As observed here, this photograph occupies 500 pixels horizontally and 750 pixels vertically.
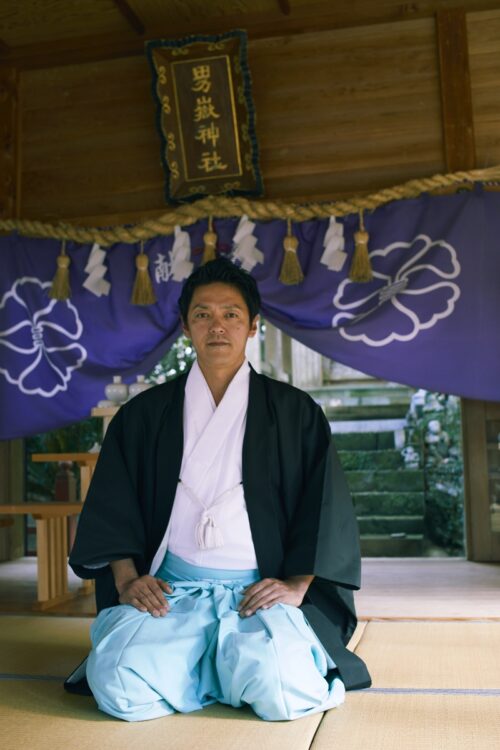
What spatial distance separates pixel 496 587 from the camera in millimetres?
3463

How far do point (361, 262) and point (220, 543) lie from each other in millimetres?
2315

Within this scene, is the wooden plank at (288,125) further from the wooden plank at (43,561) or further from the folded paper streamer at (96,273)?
the wooden plank at (43,561)

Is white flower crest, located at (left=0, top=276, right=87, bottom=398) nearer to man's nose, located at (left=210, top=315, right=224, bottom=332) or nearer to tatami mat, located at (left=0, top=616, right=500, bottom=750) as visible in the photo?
tatami mat, located at (left=0, top=616, right=500, bottom=750)

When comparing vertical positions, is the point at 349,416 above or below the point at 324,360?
below

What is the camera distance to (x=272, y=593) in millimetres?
1854

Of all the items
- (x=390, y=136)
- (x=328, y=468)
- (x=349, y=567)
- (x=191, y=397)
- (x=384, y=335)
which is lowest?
(x=349, y=567)

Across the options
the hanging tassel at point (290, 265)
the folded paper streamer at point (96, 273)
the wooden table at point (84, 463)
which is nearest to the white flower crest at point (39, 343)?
the folded paper streamer at point (96, 273)

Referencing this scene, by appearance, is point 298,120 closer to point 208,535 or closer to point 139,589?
point 208,535

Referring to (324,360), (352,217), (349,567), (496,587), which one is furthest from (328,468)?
(324,360)

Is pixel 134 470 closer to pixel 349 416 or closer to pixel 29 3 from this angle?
pixel 29 3

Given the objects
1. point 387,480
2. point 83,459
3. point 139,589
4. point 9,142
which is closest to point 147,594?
point 139,589

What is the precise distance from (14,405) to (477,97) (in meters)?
2.85

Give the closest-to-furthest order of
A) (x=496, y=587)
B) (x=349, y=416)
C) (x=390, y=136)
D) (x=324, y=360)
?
(x=496, y=587) < (x=390, y=136) < (x=349, y=416) < (x=324, y=360)

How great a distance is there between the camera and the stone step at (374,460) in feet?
16.9
